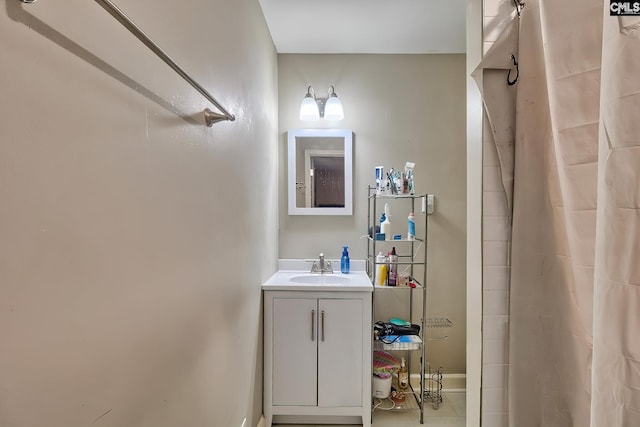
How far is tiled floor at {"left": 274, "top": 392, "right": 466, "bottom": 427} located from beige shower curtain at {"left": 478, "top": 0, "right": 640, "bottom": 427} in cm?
110

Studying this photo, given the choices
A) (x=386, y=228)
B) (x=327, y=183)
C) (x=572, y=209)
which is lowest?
(x=386, y=228)

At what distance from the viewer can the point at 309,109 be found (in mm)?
2449

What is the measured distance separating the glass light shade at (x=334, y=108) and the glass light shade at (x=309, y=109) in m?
0.08

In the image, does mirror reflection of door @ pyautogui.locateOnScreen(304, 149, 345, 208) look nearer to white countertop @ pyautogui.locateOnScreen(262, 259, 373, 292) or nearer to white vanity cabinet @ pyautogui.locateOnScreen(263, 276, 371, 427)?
white countertop @ pyautogui.locateOnScreen(262, 259, 373, 292)

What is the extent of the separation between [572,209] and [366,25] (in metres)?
1.76

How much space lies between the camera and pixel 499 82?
1267mm

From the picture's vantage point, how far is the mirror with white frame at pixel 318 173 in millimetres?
2553

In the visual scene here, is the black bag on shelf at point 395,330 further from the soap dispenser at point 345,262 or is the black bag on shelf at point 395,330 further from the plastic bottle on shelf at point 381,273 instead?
the soap dispenser at point 345,262

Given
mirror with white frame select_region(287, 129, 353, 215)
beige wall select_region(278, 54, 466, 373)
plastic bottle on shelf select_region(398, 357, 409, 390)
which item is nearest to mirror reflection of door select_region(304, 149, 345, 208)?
mirror with white frame select_region(287, 129, 353, 215)

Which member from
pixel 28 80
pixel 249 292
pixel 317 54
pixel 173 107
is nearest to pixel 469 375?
pixel 249 292

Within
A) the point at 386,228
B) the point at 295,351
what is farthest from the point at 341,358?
the point at 386,228

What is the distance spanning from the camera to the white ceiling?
1.99 m

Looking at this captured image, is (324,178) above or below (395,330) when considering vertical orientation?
above

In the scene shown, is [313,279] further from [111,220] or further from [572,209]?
[111,220]
